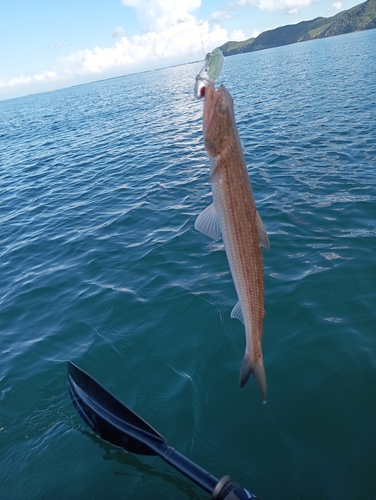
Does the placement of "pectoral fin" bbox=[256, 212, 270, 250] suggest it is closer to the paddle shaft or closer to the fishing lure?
the fishing lure

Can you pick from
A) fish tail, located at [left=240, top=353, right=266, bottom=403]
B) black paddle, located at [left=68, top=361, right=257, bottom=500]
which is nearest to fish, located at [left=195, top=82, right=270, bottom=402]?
fish tail, located at [left=240, top=353, right=266, bottom=403]

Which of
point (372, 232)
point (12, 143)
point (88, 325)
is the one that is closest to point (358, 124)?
point (372, 232)

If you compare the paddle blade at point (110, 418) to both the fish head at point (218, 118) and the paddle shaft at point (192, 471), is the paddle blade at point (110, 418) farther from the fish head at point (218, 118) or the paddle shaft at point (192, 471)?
the fish head at point (218, 118)

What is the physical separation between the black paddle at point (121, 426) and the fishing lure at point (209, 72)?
3.98 meters

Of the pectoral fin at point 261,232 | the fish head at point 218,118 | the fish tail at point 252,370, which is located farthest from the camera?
the fish tail at point 252,370

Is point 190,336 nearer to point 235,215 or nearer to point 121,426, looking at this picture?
point 121,426

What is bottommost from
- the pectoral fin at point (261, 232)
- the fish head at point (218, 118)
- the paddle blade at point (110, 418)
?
the paddle blade at point (110, 418)

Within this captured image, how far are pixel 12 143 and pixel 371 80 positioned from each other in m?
36.2

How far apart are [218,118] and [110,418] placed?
4552 millimetres

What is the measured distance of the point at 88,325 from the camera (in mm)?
8438

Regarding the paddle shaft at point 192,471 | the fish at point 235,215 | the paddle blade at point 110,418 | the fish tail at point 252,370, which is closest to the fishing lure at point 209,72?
the fish at point 235,215

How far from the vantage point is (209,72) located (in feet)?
11.1

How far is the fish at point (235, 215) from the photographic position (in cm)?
309

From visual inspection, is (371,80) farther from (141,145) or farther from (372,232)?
(372,232)
